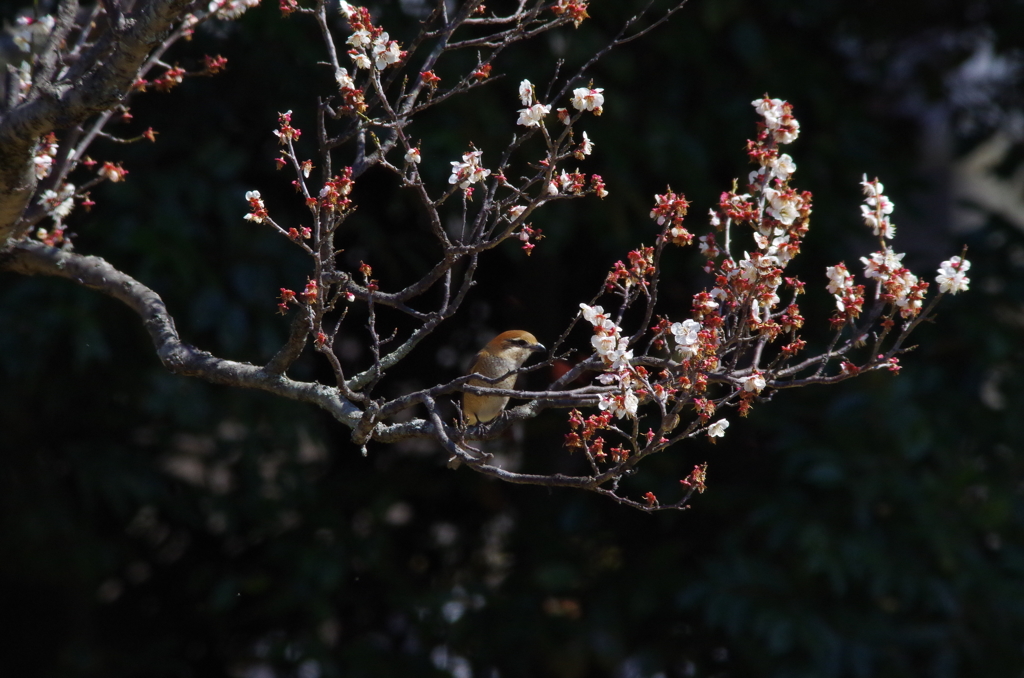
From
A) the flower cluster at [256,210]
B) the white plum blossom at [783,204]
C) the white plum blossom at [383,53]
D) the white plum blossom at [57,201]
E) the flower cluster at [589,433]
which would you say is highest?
the white plum blossom at [383,53]

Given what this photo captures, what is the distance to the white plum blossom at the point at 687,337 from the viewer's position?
5.67 feet

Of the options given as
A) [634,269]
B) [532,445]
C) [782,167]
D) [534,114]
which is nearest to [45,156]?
[534,114]

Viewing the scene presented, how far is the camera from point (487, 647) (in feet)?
15.9

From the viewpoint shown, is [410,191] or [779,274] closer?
[779,274]

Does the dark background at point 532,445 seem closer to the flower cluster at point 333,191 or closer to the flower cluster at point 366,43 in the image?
the flower cluster at point 366,43

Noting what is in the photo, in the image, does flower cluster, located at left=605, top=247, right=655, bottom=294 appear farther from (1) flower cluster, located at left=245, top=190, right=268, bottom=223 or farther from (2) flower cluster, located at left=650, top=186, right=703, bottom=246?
(1) flower cluster, located at left=245, top=190, right=268, bottom=223

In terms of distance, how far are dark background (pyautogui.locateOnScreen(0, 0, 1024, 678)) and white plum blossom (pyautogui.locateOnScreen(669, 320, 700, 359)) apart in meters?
Result: 2.61

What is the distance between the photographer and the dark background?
4.33 meters

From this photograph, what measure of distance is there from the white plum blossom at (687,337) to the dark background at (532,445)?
8.57 ft

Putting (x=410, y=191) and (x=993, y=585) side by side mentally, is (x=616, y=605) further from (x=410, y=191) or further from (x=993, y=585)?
(x=410, y=191)

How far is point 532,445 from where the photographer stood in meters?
5.11

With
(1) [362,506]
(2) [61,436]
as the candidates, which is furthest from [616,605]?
(2) [61,436]

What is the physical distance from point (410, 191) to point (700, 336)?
3148 mm

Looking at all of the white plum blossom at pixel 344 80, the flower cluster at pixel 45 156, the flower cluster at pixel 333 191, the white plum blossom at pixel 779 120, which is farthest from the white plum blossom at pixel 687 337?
the flower cluster at pixel 45 156
